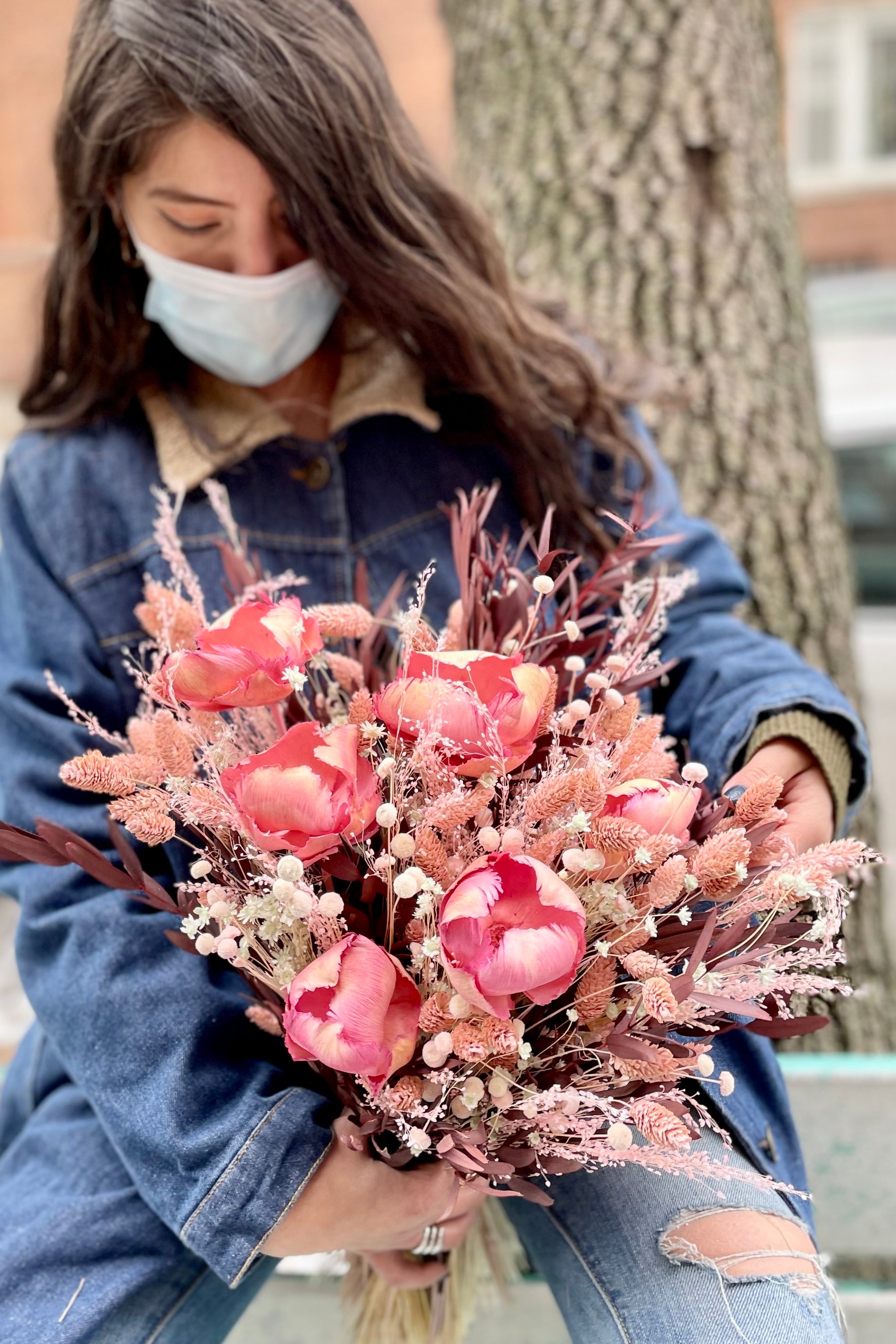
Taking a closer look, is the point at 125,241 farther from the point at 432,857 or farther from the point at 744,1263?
the point at 744,1263

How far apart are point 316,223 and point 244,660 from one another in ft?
2.32

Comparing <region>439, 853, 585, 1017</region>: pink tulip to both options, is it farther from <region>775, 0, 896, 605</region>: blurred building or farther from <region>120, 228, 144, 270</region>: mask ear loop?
<region>775, 0, 896, 605</region>: blurred building

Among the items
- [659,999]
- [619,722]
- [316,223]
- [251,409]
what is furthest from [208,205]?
[659,999]

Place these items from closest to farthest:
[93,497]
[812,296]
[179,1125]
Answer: [179,1125], [93,497], [812,296]

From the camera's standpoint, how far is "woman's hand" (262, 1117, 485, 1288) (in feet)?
3.58

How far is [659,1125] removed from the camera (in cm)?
85

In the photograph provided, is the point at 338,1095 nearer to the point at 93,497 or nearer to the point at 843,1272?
the point at 93,497

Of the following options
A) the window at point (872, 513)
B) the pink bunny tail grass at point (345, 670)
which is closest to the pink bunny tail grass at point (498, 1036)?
the pink bunny tail grass at point (345, 670)

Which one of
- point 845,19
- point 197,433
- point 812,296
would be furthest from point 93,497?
point 845,19

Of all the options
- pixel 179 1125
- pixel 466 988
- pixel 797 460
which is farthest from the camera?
pixel 797 460

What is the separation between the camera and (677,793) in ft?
3.03

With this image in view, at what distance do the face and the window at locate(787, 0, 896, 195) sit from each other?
→ 13104 millimetres

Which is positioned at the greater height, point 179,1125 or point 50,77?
point 50,77

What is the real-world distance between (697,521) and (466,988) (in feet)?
3.40
